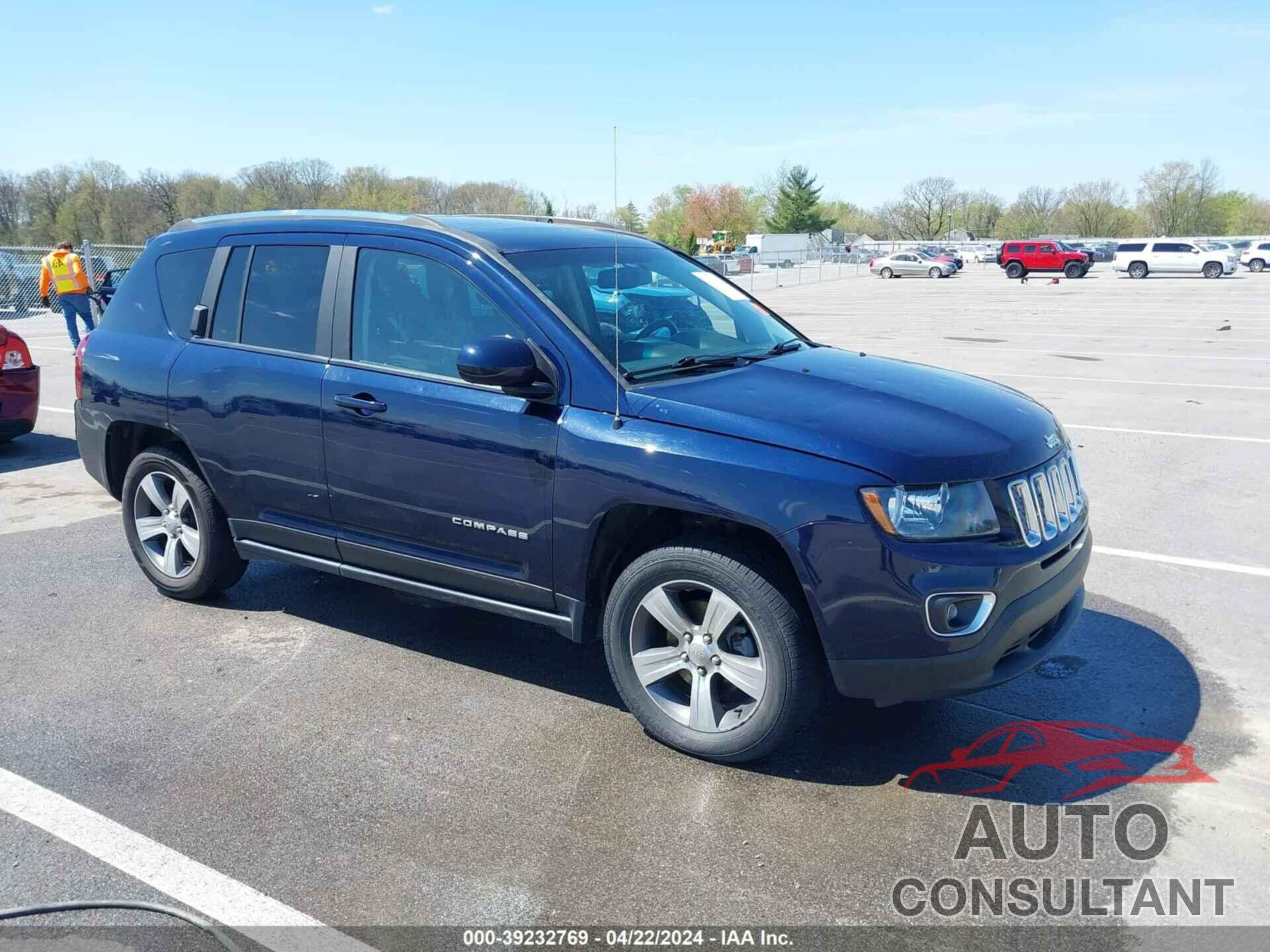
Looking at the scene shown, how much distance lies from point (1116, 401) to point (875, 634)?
954 centimetres

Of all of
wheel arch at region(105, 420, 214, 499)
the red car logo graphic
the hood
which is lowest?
the red car logo graphic

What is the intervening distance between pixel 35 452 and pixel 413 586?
689 centimetres

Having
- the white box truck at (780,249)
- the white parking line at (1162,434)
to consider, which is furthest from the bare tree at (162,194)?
the white parking line at (1162,434)

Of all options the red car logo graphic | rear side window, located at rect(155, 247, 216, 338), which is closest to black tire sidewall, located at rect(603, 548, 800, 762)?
the red car logo graphic

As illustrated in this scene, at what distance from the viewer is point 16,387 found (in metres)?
9.05

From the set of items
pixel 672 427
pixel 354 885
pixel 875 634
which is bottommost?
pixel 354 885

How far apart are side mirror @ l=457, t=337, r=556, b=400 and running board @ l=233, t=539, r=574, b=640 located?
860 millimetres

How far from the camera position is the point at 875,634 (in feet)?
11.0

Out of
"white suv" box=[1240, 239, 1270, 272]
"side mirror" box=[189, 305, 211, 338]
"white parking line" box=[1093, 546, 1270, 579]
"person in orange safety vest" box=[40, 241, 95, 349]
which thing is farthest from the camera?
"white suv" box=[1240, 239, 1270, 272]

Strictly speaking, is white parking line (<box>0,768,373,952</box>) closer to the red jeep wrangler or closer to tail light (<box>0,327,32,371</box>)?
tail light (<box>0,327,32,371</box>)

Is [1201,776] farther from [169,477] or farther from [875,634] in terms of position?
[169,477]

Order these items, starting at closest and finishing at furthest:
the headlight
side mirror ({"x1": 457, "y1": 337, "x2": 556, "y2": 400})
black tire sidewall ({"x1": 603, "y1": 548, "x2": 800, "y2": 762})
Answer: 1. the headlight
2. black tire sidewall ({"x1": 603, "y1": 548, "x2": 800, "y2": 762})
3. side mirror ({"x1": 457, "y1": 337, "x2": 556, "y2": 400})

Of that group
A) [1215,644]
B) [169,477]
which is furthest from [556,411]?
[1215,644]

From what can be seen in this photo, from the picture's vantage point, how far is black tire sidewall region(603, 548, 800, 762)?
3.48 meters
